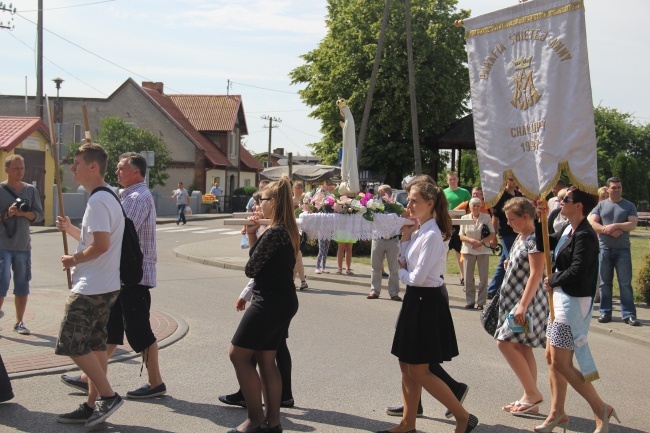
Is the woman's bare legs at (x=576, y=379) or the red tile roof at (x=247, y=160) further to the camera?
the red tile roof at (x=247, y=160)

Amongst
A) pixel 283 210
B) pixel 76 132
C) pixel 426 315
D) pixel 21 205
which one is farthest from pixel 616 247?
pixel 76 132

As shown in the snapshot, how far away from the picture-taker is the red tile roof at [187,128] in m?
53.3

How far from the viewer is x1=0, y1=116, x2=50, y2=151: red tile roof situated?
25969 millimetres

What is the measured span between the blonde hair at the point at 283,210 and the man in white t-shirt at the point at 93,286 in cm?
110

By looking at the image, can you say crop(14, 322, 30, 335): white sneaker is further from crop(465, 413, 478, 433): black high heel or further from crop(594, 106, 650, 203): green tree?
crop(594, 106, 650, 203): green tree

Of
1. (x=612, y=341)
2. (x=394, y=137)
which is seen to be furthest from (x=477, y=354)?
(x=394, y=137)

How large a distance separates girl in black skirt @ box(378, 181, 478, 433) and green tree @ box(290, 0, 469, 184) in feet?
112

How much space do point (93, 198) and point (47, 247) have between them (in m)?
16.2

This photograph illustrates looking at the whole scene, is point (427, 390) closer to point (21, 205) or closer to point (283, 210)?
point (283, 210)

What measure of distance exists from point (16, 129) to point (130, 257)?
23.2m

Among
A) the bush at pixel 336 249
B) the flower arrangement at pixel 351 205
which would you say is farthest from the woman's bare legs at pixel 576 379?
the bush at pixel 336 249

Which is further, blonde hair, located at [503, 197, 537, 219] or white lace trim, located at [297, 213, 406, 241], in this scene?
white lace trim, located at [297, 213, 406, 241]

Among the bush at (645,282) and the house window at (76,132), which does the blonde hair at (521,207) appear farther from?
the house window at (76,132)

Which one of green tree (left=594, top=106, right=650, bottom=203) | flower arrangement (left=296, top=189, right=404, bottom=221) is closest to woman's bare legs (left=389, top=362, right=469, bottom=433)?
flower arrangement (left=296, top=189, right=404, bottom=221)
